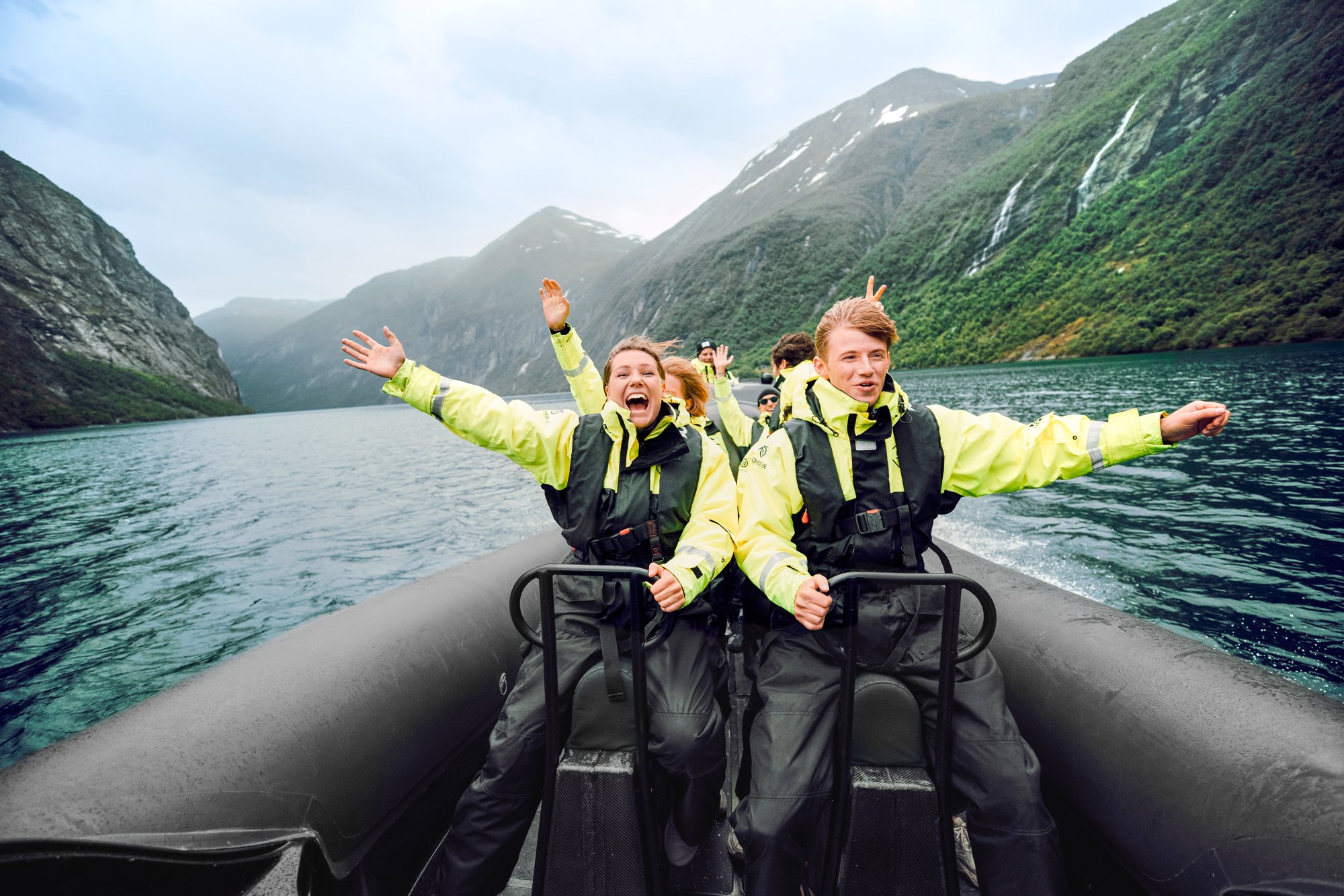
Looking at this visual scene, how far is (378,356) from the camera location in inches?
90.4

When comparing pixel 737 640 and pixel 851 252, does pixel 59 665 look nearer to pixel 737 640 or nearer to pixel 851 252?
pixel 737 640

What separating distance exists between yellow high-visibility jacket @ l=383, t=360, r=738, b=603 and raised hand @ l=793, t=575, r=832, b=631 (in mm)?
522

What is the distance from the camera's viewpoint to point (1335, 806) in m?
1.17

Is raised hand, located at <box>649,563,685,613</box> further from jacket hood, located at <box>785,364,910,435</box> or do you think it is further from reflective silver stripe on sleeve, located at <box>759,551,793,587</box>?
jacket hood, located at <box>785,364,910,435</box>

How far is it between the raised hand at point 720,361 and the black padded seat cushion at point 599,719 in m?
3.48

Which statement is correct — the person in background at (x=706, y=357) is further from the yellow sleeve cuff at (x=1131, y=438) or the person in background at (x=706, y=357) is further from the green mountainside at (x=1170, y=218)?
the green mountainside at (x=1170, y=218)

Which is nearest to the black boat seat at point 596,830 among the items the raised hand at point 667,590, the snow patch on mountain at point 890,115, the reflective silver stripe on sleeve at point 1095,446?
the raised hand at point 667,590

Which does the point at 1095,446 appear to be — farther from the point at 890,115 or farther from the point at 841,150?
the point at 890,115

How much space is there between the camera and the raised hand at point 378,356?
2.26 m

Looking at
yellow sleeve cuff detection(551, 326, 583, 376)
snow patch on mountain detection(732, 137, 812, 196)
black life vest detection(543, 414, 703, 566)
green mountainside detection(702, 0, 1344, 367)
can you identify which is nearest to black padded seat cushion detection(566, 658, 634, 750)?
black life vest detection(543, 414, 703, 566)

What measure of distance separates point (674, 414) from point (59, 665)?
619 cm

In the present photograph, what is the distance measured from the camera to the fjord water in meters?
4.20

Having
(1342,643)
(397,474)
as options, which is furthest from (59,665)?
(397,474)

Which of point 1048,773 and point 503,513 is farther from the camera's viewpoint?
point 503,513
